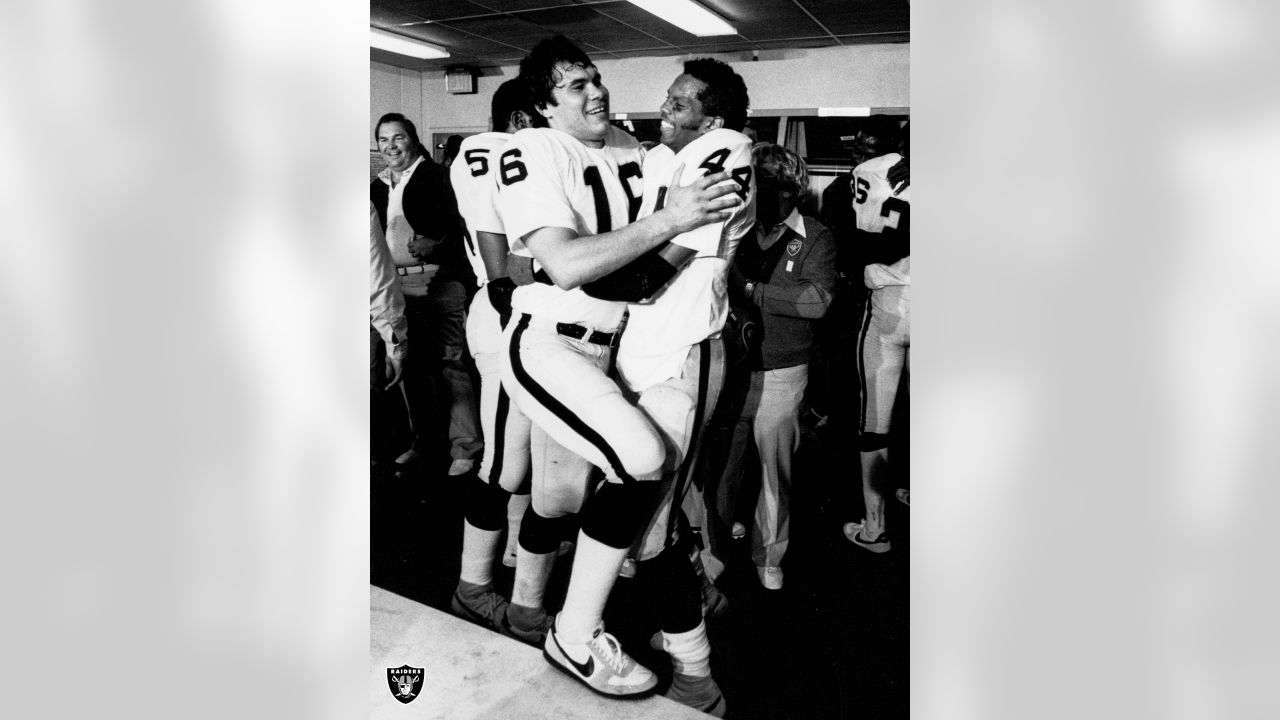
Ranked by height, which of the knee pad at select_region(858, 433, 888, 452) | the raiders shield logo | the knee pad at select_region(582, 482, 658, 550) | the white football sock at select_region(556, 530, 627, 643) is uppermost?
the knee pad at select_region(858, 433, 888, 452)

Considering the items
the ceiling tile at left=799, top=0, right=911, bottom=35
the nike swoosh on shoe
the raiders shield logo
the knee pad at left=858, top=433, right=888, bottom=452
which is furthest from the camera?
the raiders shield logo

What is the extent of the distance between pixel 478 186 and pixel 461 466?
545 millimetres

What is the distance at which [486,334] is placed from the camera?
72.2 inches

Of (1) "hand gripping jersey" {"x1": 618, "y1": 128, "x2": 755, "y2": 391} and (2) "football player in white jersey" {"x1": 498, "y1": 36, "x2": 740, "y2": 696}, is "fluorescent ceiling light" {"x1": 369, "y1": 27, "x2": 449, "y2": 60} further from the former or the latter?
(1) "hand gripping jersey" {"x1": 618, "y1": 128, "x2": 755, "y2": 391}

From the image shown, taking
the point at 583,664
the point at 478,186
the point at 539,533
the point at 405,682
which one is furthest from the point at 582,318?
the point at 405,682

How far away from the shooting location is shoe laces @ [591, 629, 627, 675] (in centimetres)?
179

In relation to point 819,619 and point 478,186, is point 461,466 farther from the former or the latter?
point 819,619

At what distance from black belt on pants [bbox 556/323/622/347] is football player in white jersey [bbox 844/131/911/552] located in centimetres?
43

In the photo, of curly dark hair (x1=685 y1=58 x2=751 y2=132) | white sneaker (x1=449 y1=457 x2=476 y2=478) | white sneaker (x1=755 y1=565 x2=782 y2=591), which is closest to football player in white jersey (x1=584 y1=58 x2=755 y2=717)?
curly dark hair (x1=685 y1=58 x2=751 y2=132)

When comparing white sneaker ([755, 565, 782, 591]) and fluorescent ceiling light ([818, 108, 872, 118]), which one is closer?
fluorescent ceiling light ([818, 108, 872, 118])

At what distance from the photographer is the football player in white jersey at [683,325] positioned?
5.32 feet

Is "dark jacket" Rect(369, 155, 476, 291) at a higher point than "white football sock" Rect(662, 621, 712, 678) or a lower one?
higher
